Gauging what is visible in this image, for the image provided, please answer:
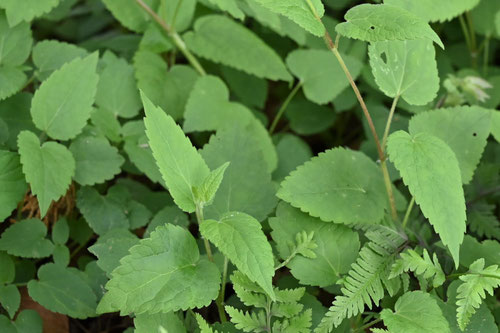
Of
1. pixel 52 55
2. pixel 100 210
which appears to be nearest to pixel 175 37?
pixel 52 55

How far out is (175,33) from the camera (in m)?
2.40

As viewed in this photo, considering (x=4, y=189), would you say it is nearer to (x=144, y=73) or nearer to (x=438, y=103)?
(x=144, y=73)

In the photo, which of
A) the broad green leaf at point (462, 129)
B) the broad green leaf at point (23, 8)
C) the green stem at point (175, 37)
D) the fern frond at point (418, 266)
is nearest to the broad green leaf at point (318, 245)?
the fern frond at point (418, 266)

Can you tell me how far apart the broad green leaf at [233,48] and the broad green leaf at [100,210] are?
74cm

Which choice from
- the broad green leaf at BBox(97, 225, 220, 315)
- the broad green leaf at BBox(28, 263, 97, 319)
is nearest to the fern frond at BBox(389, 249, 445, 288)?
the broad green leaf at BBox(97, 225, 220, 315)

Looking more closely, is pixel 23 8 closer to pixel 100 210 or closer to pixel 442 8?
pixel 100 210

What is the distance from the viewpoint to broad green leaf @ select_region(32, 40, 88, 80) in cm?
213

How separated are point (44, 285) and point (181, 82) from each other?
100cm

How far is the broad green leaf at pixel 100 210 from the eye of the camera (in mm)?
1964

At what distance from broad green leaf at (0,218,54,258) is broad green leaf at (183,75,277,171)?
0.66 metres

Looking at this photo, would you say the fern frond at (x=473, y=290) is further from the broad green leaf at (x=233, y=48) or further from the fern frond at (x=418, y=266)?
the broad green leaf at (x=233, y=48)

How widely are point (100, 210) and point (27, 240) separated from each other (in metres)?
0.26

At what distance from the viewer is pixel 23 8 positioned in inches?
77.0

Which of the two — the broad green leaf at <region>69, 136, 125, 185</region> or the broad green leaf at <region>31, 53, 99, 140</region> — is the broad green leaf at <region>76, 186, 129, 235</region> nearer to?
the broad green leaf at <region>69, 136, 125, 185</region>
